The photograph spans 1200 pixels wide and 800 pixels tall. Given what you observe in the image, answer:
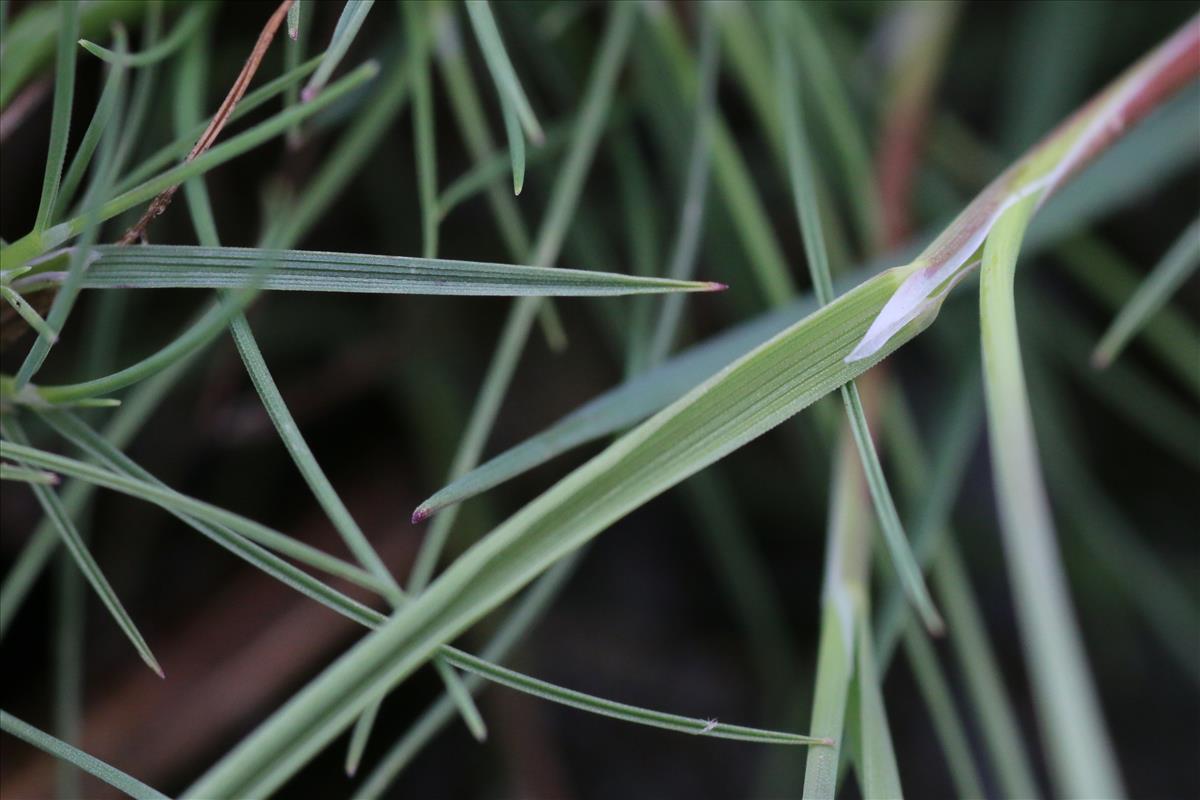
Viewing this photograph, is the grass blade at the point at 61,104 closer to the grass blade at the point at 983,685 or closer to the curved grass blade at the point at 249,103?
the curved grass blade at the point at 249,103

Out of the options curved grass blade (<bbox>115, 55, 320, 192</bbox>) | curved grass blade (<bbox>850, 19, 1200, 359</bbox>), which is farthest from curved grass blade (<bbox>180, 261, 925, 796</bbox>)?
curved grass blade (<bbox>115, 55, 320, 192</bbox>)

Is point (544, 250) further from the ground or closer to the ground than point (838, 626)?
further from the ground

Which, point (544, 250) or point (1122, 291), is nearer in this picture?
point (544, 250)

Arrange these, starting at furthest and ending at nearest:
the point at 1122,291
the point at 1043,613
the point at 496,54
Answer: the point at 1122,291
the point at 496,54
the point at 1043,613

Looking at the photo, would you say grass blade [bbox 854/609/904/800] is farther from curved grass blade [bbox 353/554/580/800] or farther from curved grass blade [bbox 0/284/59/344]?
curved grass blade [bbox 0/284/59/344]

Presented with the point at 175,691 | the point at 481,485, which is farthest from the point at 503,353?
the point at 175,691

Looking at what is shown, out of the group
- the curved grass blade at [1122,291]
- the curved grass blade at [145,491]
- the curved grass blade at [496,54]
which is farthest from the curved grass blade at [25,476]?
the curved grass blade at [1122,291]

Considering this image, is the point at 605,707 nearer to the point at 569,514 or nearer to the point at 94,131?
the point at 569,514

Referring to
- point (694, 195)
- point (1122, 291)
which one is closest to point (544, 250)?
point (694, 195)
